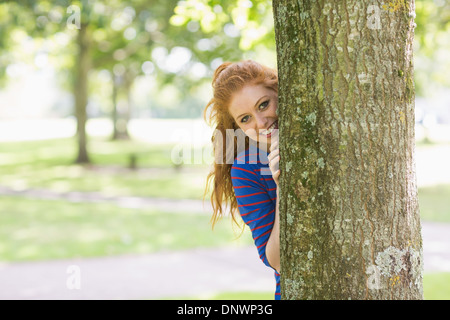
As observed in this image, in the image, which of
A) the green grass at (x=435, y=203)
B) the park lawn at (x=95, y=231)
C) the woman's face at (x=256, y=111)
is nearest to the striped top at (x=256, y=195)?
the woman's face at (x=256, y=111)

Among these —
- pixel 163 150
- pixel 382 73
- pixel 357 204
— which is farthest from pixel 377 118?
pixel 163 150

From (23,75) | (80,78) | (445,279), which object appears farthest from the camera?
(23,75)

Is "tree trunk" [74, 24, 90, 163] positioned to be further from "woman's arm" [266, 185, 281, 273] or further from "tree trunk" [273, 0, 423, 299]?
"tree trunk" [273, 0, 423, 299]

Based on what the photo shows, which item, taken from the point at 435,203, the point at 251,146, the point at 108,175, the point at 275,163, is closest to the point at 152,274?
the point at 251,146

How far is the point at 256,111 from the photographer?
2.33 m

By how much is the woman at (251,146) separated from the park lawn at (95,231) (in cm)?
509

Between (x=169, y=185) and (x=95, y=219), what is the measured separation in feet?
18.0

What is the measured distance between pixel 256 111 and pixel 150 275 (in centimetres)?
483

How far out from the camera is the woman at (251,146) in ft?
7.23

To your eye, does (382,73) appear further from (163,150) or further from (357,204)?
(163,150)

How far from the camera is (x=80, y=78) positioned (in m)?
20.6

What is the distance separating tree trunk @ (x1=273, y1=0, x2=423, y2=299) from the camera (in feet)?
5.64

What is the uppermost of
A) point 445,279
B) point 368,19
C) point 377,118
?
point 368,19
